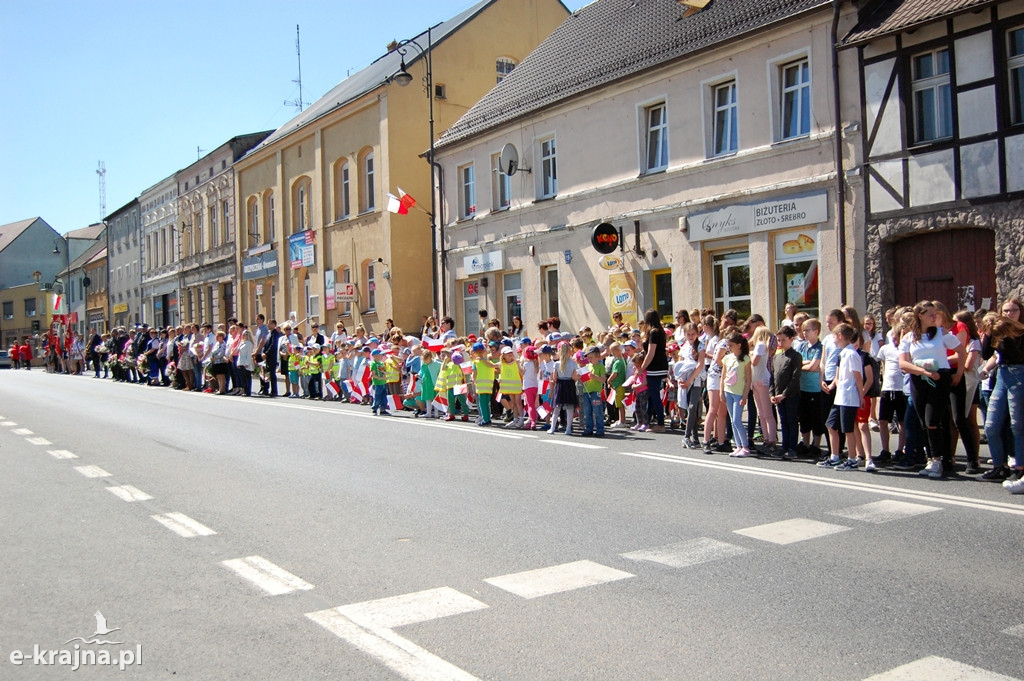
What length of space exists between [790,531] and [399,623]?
128 inches

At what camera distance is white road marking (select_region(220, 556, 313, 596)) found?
5.30 meters

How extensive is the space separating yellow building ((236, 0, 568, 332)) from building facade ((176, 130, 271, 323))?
7474 mm

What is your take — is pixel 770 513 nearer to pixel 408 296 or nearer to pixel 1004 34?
pixel 1004 34

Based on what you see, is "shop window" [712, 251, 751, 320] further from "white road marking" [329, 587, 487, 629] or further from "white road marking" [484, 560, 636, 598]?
"white road marking" [329, 587, 487, 629]

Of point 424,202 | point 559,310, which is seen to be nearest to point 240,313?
point 424,202

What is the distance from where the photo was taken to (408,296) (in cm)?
3108

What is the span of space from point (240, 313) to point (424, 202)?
652 inches

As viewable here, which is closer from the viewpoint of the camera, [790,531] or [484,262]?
[790,531]

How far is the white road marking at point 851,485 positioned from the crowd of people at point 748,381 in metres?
0.66

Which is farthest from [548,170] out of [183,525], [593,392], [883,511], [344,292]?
[183,525]

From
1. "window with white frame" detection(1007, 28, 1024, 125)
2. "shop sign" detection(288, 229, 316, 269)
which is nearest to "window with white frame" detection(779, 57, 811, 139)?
"window with white frame" detection(1007, 28, 1024, 125)

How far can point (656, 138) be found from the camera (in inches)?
798

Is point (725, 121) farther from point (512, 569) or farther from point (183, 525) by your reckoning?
point (512, 569)

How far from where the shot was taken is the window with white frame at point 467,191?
88.0 feet
